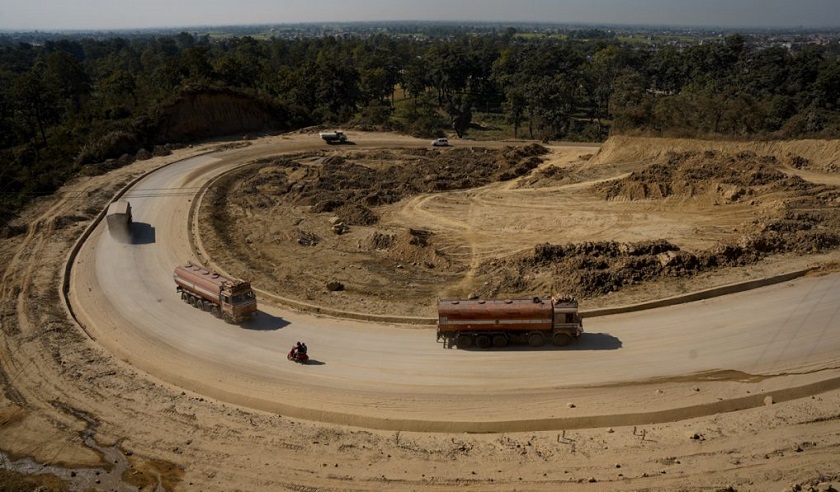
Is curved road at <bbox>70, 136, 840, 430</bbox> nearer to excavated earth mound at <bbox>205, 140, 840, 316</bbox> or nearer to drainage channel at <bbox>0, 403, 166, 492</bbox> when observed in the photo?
excavated earth mound at <bbox>205, 140, 840, 316</bbox>

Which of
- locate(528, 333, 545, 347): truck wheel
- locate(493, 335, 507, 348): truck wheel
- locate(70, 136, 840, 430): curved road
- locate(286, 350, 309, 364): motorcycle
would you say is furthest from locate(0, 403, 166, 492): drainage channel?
locate(528, 333, 545, 347): truck wheel

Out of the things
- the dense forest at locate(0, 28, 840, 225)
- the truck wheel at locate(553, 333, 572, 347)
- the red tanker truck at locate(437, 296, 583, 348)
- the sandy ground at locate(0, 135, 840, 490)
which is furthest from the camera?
the dense forest at locate(0, 28, 840, 225)

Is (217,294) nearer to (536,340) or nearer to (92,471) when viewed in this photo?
(92,471)

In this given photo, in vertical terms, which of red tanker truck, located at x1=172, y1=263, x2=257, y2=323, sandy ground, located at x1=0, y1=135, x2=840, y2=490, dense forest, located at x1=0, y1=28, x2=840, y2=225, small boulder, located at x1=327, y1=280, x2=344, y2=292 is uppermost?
dense forest, located at x1=0, y1=28, x2=840, y2=225

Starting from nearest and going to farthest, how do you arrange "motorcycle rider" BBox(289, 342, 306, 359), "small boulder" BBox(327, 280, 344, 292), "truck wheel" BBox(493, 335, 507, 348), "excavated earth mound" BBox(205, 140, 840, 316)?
1. "motorcycle rider" BBox(289, 342, 306, 359)
2. "truck wheel" BBox(493, 335, 507, 348)
3. "excavated earth mound" BBox(205, 140, 840, 316)
4. "small boulder" BBox(327, 280, 344, 292)

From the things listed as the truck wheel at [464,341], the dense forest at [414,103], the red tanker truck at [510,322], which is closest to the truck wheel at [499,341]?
the red tanker truck at [510,322]

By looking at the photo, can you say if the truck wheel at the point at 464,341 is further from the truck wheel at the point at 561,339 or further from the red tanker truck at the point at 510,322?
the truck wheel at the point at 561,339

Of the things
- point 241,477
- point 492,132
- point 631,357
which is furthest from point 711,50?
point 241,477

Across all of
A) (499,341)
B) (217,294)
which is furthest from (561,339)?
(217,294)
